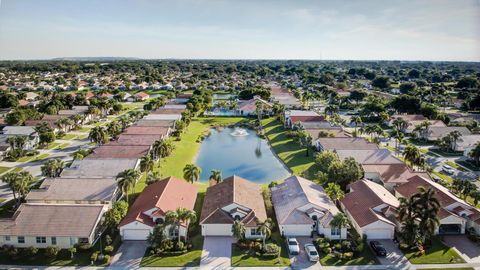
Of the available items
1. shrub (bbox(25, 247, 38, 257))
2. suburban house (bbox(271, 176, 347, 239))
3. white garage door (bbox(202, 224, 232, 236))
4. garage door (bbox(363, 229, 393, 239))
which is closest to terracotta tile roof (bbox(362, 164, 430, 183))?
suburban house (bbox(271, 176, 347, 239))

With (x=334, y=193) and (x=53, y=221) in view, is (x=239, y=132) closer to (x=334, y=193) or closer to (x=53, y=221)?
(x=334, y=193)

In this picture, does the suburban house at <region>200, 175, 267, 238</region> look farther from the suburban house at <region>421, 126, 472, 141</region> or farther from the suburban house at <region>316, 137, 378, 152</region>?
the suburban house at <region>421, 126, 472, 141</region>

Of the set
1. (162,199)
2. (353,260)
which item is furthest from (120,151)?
(353,260)

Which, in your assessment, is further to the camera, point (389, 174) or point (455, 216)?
point (389, 174)

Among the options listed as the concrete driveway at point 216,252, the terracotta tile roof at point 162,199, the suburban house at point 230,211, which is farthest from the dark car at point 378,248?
the terracotta tile roof at point 162,199

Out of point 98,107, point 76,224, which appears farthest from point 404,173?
point 98,107

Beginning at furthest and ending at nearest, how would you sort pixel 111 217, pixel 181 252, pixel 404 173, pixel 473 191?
pixel 404 173 < pixel 473 191 < pixel 111 217 < pixel 181 252

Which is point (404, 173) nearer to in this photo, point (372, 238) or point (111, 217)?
point (372, 238)
